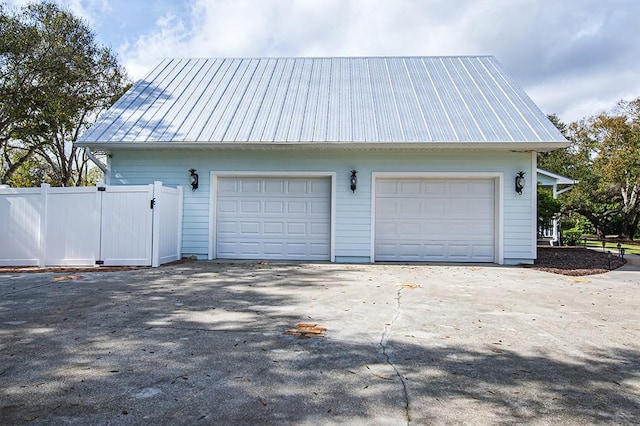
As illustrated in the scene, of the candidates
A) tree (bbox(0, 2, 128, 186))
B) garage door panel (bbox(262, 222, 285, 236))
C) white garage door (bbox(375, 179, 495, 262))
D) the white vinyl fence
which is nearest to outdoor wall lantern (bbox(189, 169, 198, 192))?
the white vinyl fence

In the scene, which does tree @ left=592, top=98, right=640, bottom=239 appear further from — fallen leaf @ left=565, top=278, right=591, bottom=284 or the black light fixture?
fallen leaf @ left=565, top=278, right=591, bottom=284

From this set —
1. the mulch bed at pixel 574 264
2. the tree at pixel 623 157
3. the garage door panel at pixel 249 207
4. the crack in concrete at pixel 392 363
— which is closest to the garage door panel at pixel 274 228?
the garage door panel at pixel 249 207

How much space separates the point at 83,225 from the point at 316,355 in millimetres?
6634

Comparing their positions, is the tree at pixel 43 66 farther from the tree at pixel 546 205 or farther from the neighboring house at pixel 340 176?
the tree at pixel 546 205

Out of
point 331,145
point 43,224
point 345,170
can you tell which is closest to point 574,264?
point 345,170

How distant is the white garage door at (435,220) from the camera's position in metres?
9.03

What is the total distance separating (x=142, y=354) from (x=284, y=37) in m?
13.1

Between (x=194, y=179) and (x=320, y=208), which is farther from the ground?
(x=194, y=179)

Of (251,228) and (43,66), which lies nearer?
(251,228)

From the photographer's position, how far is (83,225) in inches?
302

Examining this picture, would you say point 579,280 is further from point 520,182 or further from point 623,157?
point 623,157

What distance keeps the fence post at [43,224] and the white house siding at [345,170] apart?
163 centimetres

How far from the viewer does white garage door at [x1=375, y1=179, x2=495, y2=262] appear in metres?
9.03

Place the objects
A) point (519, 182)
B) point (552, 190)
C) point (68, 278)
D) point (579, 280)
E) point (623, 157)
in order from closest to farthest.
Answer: point (68, 278)
point (579, 280)
point (519, 182)
point (552, 190)
point (623, 157)
